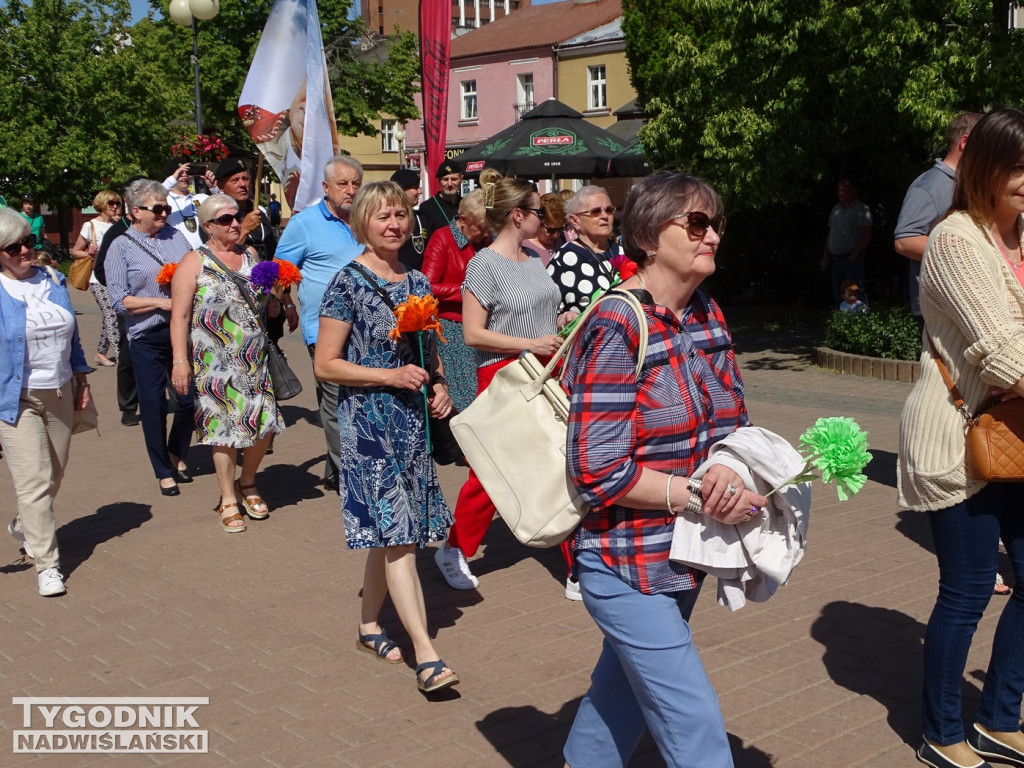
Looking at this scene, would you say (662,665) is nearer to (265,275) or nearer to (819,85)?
(265,275)

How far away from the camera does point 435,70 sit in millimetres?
10547

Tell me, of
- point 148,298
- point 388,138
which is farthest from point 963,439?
point 388,138

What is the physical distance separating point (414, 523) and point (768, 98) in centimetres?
962

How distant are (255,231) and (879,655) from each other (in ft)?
21.2

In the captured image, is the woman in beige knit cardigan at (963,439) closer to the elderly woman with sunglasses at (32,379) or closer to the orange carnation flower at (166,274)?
the elderly woman with sunglasses at (32,379)

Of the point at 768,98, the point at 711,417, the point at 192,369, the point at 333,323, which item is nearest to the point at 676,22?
the point at 768,98

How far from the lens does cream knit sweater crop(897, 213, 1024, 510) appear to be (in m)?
3.53

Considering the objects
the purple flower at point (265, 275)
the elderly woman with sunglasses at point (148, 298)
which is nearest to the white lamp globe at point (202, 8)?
the elderly woman with sunglasses at point (148, 298)

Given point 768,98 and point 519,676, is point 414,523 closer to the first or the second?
point 519,676

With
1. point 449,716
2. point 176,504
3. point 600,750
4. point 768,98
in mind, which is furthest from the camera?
point 768,98

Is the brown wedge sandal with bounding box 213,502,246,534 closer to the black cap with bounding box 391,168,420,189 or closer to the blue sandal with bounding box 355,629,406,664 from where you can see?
the blue sandal with bounding box 355,629,406,664

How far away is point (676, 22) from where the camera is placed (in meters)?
23.0

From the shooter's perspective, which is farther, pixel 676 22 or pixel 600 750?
pixel 676 22

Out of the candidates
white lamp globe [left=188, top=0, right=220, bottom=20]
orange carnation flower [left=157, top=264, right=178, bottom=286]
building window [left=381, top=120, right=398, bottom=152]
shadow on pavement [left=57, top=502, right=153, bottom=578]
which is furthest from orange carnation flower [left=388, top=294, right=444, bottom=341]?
building window [left=381, top=120, right=398, bottom=152]
